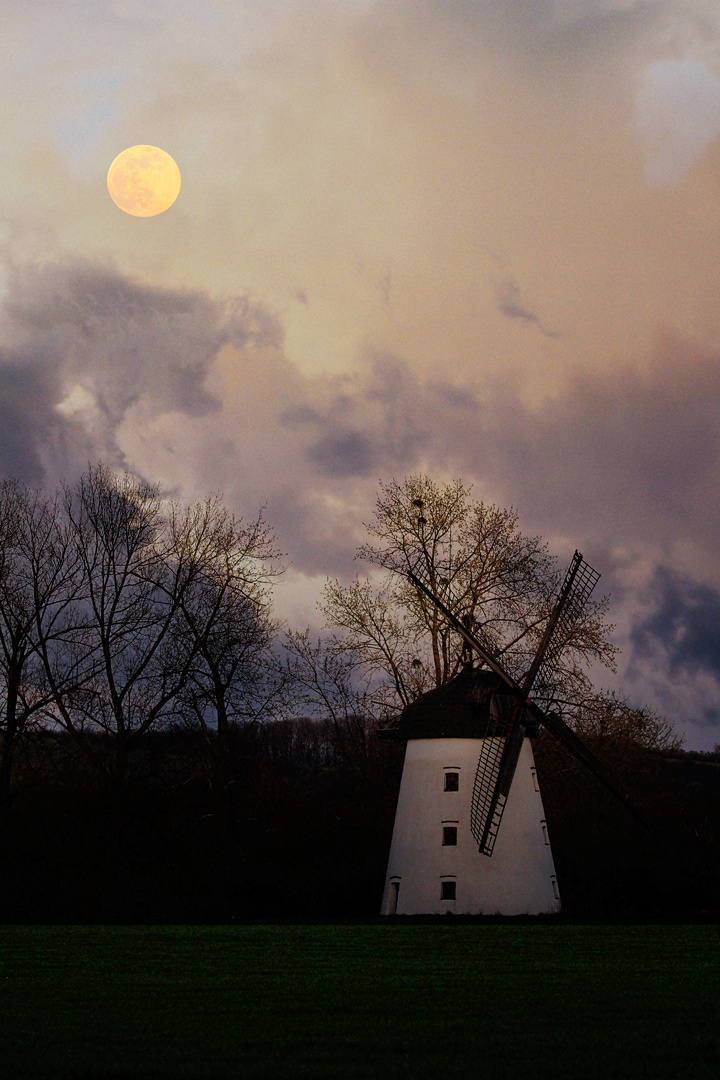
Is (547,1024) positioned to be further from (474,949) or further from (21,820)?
(21,820)

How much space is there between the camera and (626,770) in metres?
40.5

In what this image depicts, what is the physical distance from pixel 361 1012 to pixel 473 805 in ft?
67.8

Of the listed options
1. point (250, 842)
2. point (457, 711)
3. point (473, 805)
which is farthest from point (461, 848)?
point (250, 842)

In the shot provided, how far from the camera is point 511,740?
29.8 m

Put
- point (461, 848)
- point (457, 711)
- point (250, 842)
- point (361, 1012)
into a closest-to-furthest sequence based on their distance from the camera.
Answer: point (361, 1012)
point (461, 848)
point (457, 711)
point (250, 842)

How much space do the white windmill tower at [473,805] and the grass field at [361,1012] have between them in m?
12.8

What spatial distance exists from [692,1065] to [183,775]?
110 feet

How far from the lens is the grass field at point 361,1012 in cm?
644

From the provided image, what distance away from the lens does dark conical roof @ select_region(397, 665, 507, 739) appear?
29.9 m

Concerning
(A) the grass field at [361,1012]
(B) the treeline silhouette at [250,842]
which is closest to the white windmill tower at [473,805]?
(B) the treeline silhouette at [250,842]

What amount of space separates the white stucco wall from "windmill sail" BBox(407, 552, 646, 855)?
33 centimetres

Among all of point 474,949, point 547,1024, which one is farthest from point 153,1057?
point 474,949

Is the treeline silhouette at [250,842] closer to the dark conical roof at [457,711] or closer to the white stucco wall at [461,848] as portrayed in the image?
the white stucco wall at [461,848]

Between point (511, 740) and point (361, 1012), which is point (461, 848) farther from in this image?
point (361, 1012)
